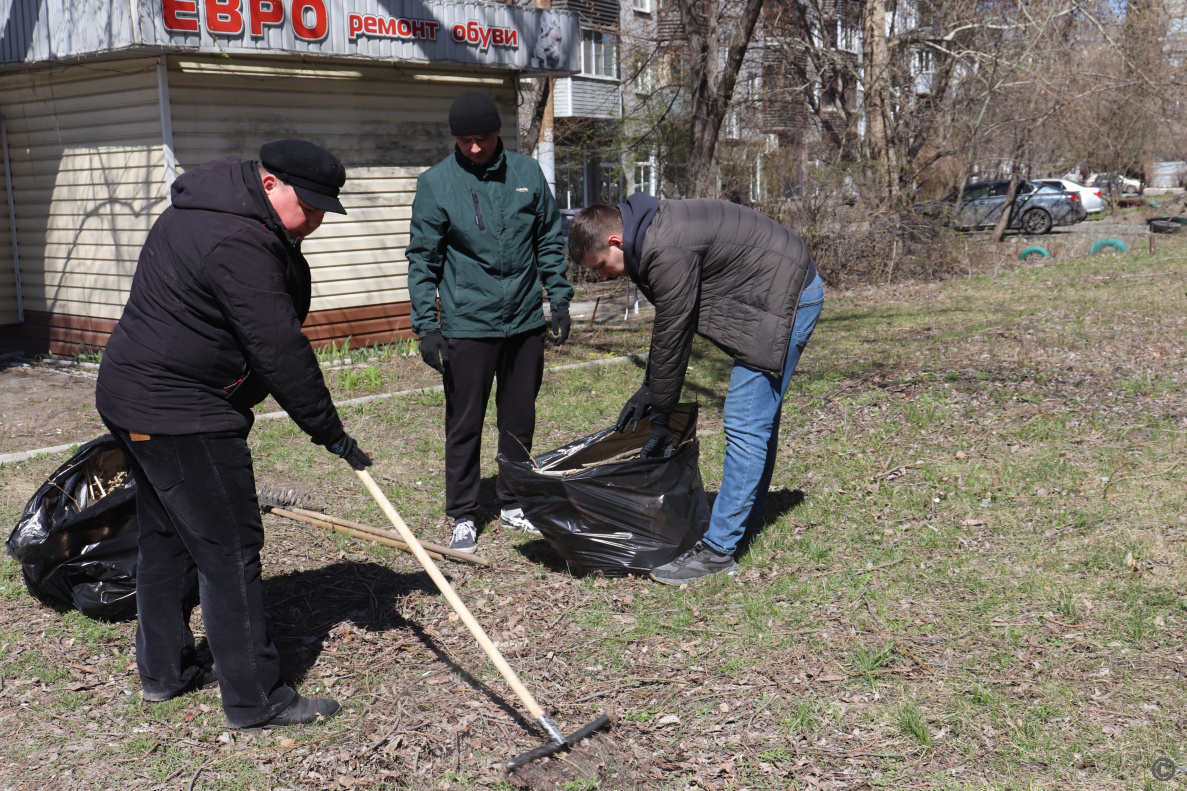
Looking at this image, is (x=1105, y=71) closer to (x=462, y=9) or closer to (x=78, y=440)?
(x=462, y=9)

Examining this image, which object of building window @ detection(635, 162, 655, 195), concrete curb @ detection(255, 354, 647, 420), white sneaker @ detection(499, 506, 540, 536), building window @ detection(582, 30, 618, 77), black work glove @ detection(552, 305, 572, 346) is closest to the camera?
black work glove @ detection(552, 305, 572, 346)

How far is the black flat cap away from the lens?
276 centimetres

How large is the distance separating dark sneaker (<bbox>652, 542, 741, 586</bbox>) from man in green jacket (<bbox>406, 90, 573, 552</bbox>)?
0.95m

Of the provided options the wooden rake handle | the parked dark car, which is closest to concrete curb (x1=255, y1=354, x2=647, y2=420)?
the wooden rake handle

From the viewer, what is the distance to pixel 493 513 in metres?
5.07

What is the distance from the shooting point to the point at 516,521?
187 inches

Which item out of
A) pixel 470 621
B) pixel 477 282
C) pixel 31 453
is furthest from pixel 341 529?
pixel 31 453

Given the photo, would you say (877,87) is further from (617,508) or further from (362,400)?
(617,508)

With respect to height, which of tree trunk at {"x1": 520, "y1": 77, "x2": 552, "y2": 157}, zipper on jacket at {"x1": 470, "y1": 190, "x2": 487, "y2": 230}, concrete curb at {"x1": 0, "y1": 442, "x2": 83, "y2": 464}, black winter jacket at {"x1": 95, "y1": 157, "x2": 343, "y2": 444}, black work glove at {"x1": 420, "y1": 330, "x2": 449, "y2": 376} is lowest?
concrete curb at {"x1": 0, "y1": 442, "x2": 83, "y2": 464}

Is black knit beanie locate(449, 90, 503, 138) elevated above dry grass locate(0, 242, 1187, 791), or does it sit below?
above

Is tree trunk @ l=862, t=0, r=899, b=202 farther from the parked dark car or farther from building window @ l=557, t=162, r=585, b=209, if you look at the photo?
building window @ l=557, t=162, r=585, b=209

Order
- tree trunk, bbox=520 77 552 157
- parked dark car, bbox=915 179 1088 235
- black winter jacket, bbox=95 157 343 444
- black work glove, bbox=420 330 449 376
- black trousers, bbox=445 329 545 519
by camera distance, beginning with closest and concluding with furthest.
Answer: black winter jacket, bbox=95 157 343 444 → black work glove, bbox=420 330 449 376 → black trousers, bbox=445 329 545 519 → tree trunk, bbox=520 77 552 157 → parked dark car, bbox=915 179 1088 235

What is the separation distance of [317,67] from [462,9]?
5.10 ft

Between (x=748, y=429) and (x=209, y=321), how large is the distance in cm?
218
